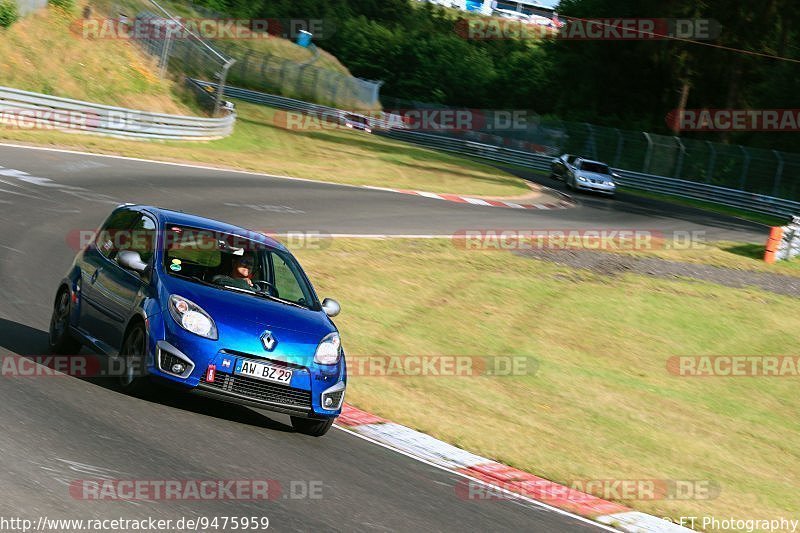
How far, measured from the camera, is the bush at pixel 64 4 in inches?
1448

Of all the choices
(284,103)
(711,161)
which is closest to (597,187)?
(711,161)

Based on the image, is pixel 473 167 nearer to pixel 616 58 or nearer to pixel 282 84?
pixel 282 84

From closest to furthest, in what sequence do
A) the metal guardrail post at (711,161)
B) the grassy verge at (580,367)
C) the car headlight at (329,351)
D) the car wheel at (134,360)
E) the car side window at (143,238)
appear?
the car wheel at (134,360)
the car headlight at (329,351)
the car side window at (143,238)
the grassy verge at (580,367)
the metal guardrail post at (711,161)

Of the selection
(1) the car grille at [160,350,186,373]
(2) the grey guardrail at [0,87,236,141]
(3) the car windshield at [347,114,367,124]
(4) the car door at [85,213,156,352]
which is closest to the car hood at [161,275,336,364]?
(1) the car grille at [160,350,186,373]

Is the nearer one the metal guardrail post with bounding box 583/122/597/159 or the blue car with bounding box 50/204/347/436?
the blue car with bounding box 50/204/347/436

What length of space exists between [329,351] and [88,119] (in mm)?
22870

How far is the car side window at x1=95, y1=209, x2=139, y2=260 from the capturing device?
969 centimetres

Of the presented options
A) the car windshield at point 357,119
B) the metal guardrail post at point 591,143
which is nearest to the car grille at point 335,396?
the car windshield at point 357,119

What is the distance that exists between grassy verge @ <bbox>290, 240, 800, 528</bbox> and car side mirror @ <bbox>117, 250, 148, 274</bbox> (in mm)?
2882

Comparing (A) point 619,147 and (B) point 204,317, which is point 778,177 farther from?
(B) point 204,317

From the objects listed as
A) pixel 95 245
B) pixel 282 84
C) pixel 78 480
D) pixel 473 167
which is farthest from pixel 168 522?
pixel 282 84

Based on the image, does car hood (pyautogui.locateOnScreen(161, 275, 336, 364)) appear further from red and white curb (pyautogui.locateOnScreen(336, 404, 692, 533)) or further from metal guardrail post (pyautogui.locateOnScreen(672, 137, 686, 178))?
metal guardrail post (pyautogui.locateOnScreen(672, 137, 686, 178))

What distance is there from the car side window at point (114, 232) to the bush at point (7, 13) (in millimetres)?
25938

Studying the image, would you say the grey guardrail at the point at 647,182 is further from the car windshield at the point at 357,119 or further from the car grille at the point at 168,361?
the car grille at the point at 168,361
